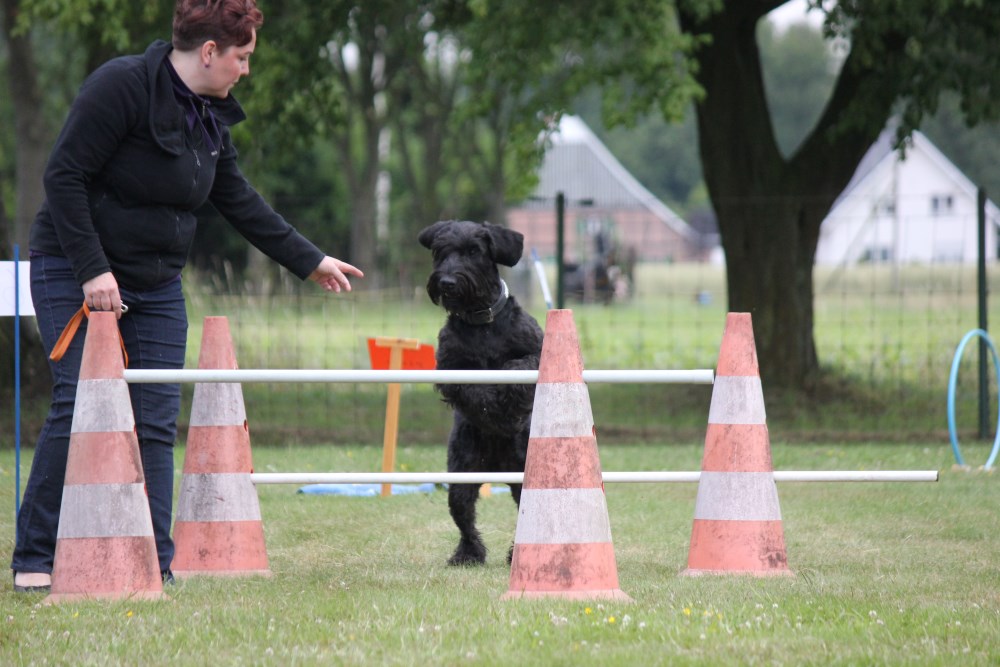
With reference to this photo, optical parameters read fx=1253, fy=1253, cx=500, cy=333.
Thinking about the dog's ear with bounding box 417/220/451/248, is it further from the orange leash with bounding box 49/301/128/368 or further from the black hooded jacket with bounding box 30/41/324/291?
the orange leash with bounding box 49/301/128/368

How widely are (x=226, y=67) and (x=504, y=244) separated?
6.11ft

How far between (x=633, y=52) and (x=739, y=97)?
1.99 metres

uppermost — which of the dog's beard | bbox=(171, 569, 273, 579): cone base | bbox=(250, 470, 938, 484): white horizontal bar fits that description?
the dog's beard

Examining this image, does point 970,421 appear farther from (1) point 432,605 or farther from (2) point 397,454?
(1) point 432,605

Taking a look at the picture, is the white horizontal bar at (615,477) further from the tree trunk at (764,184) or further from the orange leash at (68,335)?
the tree trunk at (764,184)

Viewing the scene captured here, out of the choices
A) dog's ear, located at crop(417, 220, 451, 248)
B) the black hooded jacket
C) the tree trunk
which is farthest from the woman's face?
the tree trunk

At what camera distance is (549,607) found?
12.7 feet

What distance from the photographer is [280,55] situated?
11.0 metres

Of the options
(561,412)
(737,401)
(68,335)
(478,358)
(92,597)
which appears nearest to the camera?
(92,597)

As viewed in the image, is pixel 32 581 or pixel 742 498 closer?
pixel 32 581

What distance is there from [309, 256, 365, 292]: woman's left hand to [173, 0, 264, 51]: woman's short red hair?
91 cm

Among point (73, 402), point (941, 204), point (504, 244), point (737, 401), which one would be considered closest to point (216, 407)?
point (73, 402)

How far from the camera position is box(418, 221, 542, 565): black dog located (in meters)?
5.41

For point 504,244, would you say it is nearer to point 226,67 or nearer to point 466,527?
point 466,527
